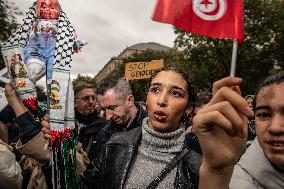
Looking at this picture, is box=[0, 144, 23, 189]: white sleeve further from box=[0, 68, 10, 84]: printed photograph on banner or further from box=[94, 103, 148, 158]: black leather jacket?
box=[94, 103, 148, 158]: black leather jacket

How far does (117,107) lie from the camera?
405cm

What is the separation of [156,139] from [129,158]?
0.61 ft

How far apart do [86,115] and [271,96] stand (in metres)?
3.14

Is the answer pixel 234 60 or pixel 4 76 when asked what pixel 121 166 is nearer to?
pixel 234 60

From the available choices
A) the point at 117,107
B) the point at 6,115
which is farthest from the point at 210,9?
the point at 6,115

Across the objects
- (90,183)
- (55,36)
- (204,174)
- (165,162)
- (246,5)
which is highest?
(246,5)

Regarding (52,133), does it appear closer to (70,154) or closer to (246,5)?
(70,154)

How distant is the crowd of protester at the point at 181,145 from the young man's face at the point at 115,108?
961mm

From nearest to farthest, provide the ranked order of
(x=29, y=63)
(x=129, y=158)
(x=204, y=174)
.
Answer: (x=204, y=174), (x=129, y=158), (x=29, y=63)

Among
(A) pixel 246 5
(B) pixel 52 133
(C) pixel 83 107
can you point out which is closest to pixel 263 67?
(A) pixel 246 5

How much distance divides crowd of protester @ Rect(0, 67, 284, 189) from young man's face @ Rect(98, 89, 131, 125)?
96cm

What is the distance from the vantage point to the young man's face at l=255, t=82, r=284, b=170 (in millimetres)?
1728

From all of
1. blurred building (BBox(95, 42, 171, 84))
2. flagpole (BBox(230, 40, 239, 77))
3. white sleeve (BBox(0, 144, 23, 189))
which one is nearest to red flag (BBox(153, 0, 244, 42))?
flagpole (BBox(230, 40, 239, 77))

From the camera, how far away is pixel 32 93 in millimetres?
2914
